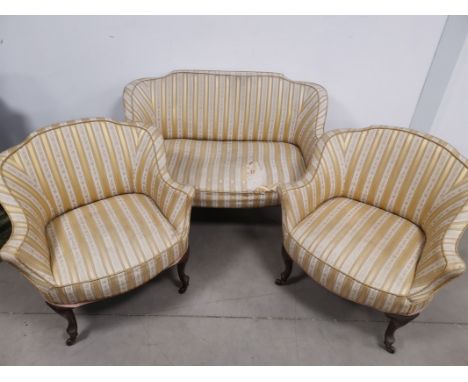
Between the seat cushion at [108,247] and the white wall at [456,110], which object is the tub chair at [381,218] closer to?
the seat cushion at [108,247]

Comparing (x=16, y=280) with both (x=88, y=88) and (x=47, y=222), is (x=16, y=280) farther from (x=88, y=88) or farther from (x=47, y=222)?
(x=88, y=88)

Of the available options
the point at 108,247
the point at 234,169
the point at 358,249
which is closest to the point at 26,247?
the point at 108,247

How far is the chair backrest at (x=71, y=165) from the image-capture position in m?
1.27

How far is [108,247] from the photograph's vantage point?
1.27m

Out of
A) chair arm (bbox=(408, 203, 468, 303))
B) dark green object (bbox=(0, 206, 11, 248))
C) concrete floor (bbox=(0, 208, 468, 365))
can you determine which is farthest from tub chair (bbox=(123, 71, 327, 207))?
dark green object (bbox=(0, 206, 11, 248))

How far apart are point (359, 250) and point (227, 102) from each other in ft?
3.45

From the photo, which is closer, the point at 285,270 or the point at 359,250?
the point at 359,250

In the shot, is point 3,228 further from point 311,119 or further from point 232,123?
point 311,119

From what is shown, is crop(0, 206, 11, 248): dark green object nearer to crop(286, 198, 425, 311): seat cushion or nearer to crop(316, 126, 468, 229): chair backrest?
crop(286, 198, 425, 311): seat cushion

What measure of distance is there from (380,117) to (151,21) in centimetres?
143

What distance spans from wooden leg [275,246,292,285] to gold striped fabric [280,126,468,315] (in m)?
0.14

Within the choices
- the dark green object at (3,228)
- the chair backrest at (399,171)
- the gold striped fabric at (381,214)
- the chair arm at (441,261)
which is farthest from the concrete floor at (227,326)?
the chair backrest at (399,171)

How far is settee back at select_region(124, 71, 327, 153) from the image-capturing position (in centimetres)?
180
